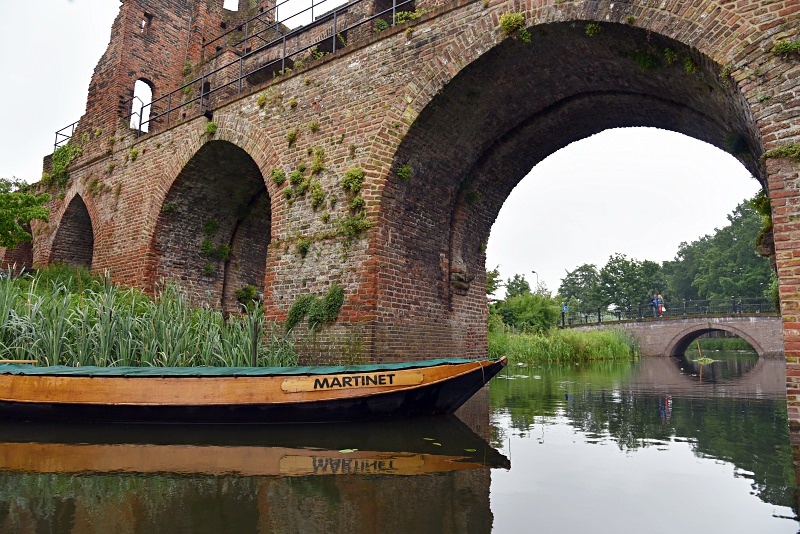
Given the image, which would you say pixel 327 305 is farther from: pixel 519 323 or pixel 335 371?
pixel 519 323

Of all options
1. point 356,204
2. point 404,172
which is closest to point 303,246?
point 356,204

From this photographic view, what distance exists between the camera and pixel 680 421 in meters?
6.50

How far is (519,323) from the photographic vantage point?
86.5ft

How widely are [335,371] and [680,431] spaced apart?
12.4ft

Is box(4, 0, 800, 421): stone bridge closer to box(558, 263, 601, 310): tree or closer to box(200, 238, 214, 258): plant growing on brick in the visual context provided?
box(200, 238, 214, 258): plant growing on brick

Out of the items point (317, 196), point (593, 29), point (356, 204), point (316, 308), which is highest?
point (593, 29)

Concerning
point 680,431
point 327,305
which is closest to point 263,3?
point 327,305

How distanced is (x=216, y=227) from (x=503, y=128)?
758 centimetres

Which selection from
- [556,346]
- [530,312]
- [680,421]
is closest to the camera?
[680,421]

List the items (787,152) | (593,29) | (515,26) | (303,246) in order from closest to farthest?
(787,152) → (593,29) → (515,26) → (303,246)

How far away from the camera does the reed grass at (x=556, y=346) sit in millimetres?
18547

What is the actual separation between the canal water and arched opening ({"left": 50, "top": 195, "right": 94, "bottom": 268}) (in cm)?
1188

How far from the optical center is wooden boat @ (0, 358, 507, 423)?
5.63 m

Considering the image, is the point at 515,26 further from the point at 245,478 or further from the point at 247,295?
the point at 247,295
